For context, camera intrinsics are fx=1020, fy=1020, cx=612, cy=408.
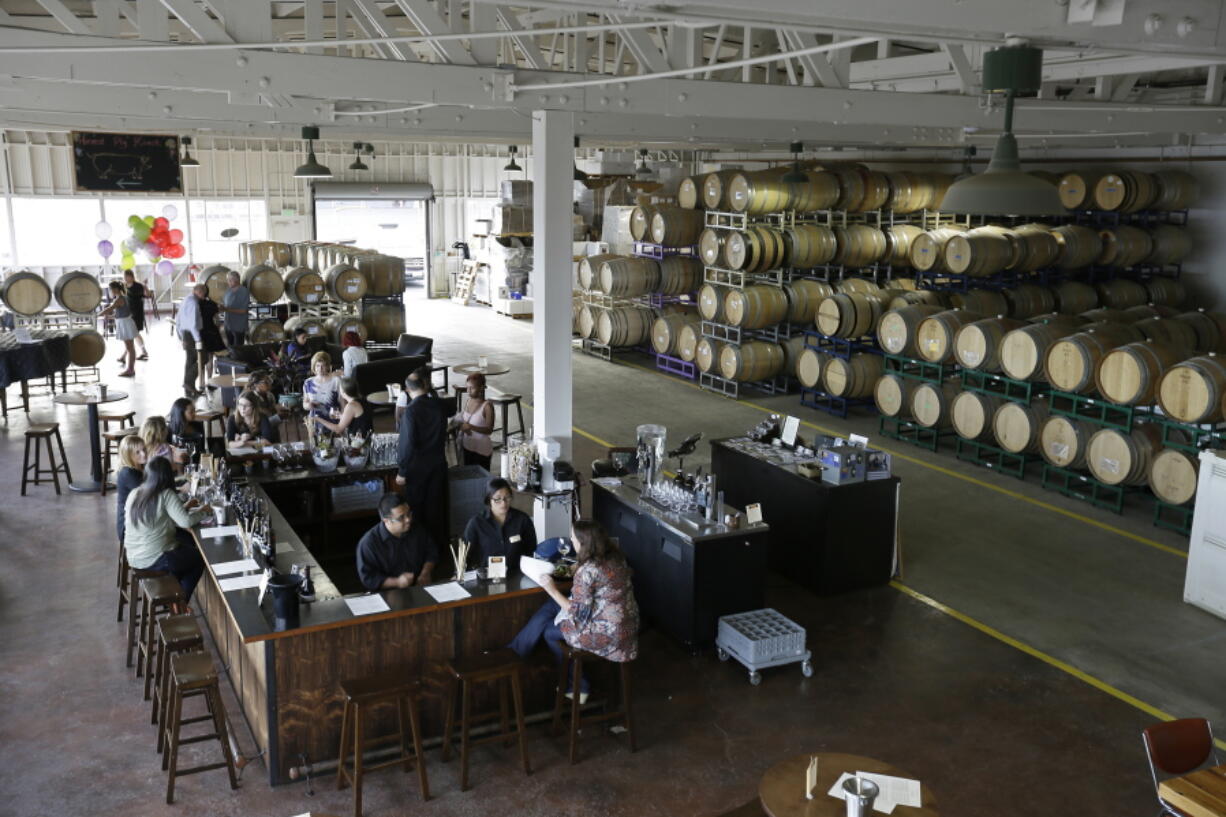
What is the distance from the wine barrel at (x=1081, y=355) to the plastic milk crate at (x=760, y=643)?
4.97 metres

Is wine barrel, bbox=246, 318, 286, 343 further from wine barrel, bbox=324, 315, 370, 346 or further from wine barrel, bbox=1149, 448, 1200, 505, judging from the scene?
wine barrel, bbox=1149, 448, 1200, 505

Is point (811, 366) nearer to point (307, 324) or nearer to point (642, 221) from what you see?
point (642, 221)

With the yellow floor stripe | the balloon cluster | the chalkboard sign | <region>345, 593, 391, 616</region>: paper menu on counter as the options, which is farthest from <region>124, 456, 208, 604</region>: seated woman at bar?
the chalkboard sign

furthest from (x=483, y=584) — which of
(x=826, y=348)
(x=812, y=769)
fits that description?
(x=826, y=348)

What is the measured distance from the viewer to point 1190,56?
448 centimetres

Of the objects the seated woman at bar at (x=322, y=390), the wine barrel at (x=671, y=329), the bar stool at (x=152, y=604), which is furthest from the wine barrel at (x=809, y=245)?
the bar stool at (x=152, y=604)

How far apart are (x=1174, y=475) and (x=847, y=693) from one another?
4.67m

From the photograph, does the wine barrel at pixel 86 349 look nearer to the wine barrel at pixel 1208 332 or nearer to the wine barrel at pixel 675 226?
the wine barrel at pixel 675 226

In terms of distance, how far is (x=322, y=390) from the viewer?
10.3 metres

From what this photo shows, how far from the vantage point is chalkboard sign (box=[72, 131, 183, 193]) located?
23406 mm

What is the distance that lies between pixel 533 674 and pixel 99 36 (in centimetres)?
469

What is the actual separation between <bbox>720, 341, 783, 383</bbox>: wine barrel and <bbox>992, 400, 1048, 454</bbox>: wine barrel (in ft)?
14.2

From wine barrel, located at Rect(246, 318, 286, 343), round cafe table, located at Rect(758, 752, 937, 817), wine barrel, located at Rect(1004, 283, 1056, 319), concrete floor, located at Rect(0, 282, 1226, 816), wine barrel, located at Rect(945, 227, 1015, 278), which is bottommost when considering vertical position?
concrete floor, located at Rect(0, 282, 1226, 816)

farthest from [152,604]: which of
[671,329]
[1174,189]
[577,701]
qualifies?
[1174,189]
